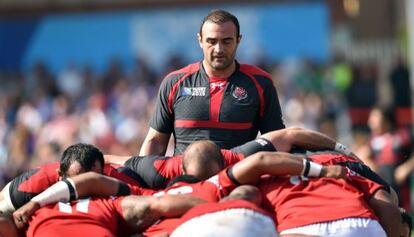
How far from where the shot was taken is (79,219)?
7277 mm

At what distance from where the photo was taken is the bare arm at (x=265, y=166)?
23.7 ft

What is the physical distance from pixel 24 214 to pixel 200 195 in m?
1.19

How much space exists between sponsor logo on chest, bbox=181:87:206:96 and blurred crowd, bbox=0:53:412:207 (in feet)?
21.9

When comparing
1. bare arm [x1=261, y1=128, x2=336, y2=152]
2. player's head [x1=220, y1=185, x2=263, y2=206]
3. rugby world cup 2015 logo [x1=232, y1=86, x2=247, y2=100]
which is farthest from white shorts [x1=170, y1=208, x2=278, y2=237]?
rugby world cup 2015 logo [x1=232, y1=86, x2=247, y2=100]

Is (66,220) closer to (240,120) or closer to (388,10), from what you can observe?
(240,120)

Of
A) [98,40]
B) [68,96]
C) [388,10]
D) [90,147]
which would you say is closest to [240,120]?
[90,147]

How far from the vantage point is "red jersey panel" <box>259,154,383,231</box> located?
719 cm

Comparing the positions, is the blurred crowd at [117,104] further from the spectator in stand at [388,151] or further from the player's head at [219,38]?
the player's head at [219,38]

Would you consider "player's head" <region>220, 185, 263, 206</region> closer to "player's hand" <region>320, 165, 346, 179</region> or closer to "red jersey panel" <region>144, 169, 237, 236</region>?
"red jersey panel" <region>144, 169, 237, 236</region>

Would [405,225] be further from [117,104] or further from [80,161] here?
[117,104]

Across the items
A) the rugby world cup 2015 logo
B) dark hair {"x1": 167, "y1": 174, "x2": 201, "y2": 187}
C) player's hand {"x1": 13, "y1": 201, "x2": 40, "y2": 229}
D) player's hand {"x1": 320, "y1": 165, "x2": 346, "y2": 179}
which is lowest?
player's hand {"x1": 13, "y1": 201, "x2": 40, "y2": 229}

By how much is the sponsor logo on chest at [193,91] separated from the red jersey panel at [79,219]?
1829 millimetres

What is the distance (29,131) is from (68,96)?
284 cm

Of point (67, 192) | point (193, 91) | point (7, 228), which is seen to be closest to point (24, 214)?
point (7, 228)
